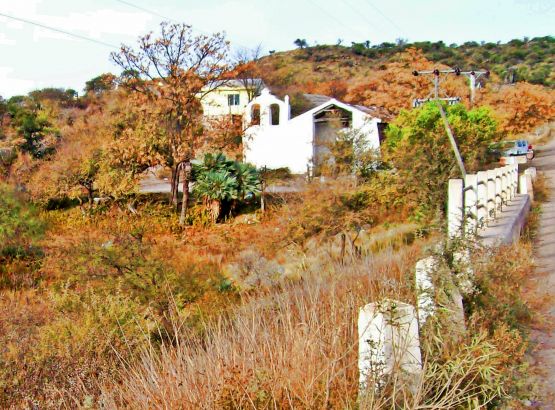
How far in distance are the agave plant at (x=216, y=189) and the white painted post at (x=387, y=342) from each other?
83.7 ft

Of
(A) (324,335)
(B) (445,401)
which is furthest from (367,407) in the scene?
(A) (324,335)

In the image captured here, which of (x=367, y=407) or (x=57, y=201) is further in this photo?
(x=57, y=201)

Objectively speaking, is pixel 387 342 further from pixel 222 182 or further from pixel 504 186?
pixel 222 182

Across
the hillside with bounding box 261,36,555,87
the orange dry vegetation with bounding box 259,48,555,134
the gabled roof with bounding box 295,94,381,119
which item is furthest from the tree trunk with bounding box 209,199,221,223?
the hillside with bounding box 261,36,555,87

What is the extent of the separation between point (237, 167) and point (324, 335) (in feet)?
86.1

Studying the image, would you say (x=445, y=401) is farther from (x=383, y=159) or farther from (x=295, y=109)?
(x=295, y=109)

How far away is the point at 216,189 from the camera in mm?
29516

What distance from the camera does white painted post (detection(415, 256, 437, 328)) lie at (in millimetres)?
4695

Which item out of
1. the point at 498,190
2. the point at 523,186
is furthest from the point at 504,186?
the point at 523,186

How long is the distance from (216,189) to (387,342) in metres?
25.8

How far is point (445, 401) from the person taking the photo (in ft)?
12.0

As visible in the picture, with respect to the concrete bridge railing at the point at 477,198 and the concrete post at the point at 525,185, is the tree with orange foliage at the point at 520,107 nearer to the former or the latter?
the concrete post at the point at 525,185

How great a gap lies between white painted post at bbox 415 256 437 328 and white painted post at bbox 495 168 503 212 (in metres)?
8.75

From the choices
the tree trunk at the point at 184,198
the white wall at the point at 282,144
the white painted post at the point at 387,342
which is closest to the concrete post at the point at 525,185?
the tree trunk at the point at 184,198
